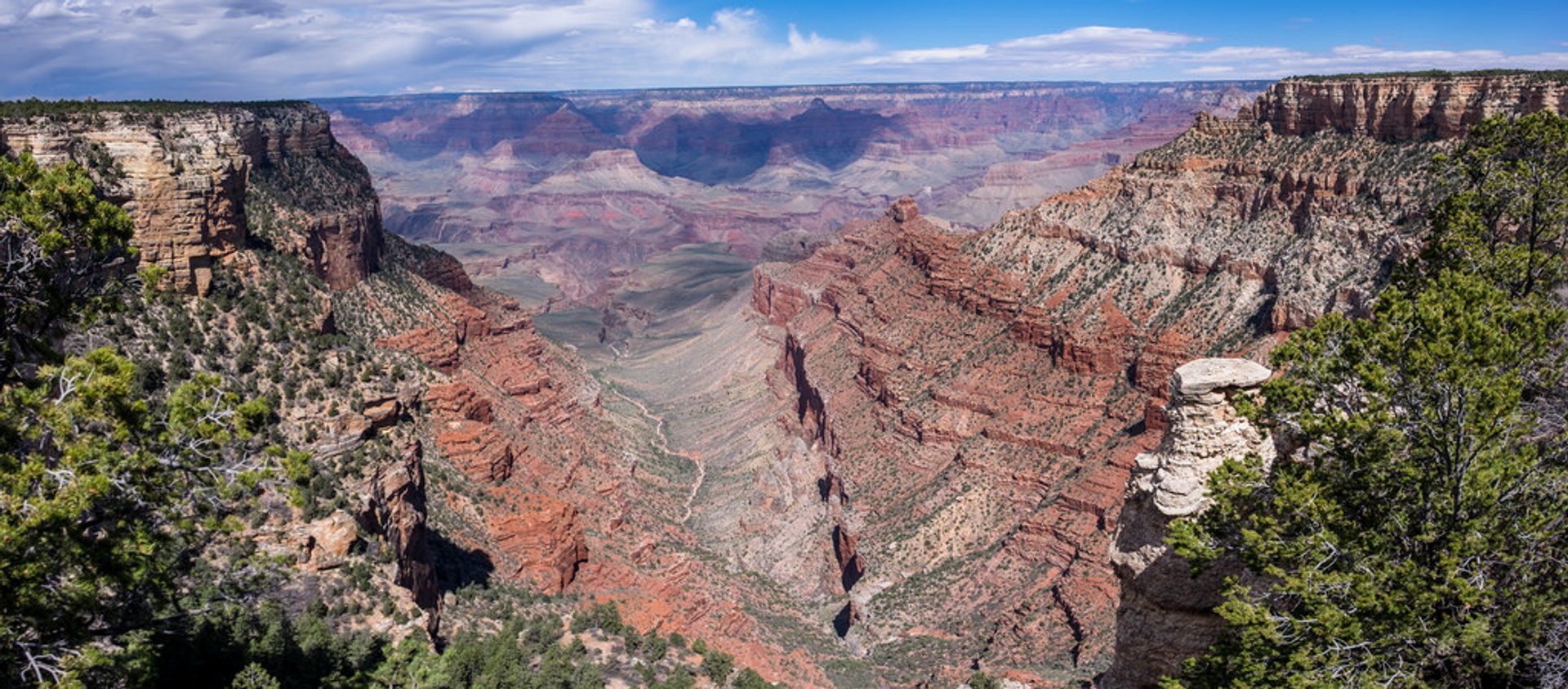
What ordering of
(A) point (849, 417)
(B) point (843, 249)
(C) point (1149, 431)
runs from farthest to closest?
1. (B) point (843, 249)
2. (A) point (849, 417)
3. (C) point (1149, 431)

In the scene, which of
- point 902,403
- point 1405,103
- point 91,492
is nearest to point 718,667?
point 91,492

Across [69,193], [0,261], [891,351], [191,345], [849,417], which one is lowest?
[849,417]

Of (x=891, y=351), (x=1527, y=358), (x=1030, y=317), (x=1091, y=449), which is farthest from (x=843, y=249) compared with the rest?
(x=1527, y=358)

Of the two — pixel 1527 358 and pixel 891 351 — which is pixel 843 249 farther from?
pixel 1527 358

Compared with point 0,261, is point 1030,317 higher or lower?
lower

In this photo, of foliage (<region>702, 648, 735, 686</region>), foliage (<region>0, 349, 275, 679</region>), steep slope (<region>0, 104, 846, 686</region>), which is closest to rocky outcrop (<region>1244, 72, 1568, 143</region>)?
foliage (<region>702, 648, 735, 686</region>)

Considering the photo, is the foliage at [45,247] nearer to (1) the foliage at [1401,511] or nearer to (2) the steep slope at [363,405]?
(2) the steep slope at [363,405]

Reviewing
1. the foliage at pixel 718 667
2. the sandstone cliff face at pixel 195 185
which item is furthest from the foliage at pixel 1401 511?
the sandstone cliff face at pixel 195 185
